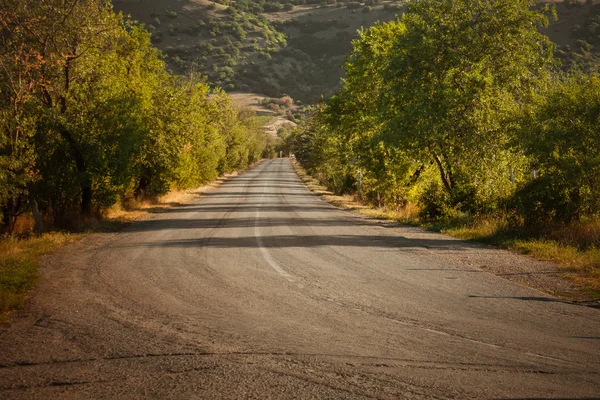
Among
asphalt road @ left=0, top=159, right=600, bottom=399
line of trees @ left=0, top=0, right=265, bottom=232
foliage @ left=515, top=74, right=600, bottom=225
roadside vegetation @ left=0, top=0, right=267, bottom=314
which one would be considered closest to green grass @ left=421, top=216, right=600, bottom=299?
foliage @ left=515, top=74, right=600, bottom=225

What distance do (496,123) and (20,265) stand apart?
16127 mm

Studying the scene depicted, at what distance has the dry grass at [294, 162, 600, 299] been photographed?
10.5 m

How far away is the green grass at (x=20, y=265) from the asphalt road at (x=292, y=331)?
246mm

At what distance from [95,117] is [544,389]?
18436mm

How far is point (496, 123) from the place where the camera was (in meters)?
19.3

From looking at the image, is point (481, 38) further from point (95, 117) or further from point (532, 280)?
point (95, 117)

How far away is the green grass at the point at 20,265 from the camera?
25.5 feet

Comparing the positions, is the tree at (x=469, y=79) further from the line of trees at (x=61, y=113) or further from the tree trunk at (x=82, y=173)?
the tree trunk at (x=82, y=173)

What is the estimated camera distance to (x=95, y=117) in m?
19.6

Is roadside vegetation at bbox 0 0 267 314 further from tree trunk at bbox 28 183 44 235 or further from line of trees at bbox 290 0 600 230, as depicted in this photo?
line of trees at bbox 290 0 600 230

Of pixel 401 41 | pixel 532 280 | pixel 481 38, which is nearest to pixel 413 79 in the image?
pixel 401 41

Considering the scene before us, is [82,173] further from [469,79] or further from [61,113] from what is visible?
[469,79]

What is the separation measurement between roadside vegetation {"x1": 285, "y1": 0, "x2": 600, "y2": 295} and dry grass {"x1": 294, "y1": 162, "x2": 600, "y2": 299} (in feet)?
0.18

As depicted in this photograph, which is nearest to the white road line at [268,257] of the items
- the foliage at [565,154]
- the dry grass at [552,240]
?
the dry grass at [552,240]
